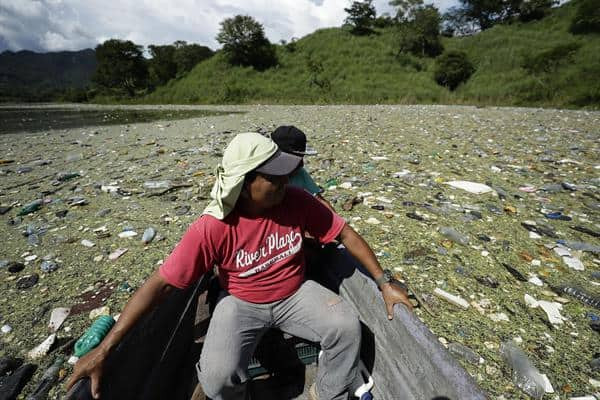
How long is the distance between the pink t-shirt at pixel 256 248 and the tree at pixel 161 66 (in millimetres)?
43445

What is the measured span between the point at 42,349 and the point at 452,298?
3052mm

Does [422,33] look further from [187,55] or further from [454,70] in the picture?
[187,55]

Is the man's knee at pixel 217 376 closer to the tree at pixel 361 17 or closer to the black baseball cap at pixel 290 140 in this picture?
the black baseball cap at pixel 290 140

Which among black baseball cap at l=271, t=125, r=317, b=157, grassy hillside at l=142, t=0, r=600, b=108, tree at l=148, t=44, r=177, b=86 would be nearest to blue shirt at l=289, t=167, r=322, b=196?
black baseball cap at l=271, t=125, r=317, b=157

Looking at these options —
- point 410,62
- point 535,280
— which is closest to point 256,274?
point 535,280

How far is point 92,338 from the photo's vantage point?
1.47 meters

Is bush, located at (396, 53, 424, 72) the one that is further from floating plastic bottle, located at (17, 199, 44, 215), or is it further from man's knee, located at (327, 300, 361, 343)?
man's knee, located at (327, 300, 361, 343)

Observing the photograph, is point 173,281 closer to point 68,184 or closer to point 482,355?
point 482,355

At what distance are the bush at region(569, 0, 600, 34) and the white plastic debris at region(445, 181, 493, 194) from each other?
3142cm

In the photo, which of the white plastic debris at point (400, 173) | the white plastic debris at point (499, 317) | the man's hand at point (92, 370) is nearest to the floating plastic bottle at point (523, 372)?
the white plastic debris at point (499, 317)

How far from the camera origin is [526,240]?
10.5 feet

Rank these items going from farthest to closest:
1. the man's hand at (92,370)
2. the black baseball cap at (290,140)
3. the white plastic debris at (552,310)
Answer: the black baseball cap at (290,140) → the white plastic debris at (552,310) → the man's hand at (92,370)

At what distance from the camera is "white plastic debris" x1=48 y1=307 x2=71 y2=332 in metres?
2.26

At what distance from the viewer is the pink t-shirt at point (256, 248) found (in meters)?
1.60
